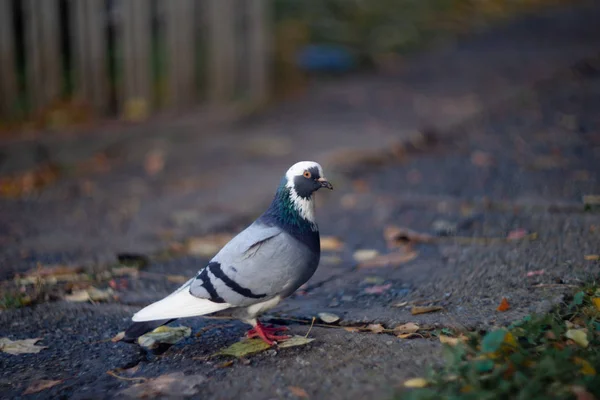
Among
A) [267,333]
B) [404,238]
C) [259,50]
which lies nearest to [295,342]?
[267,333]

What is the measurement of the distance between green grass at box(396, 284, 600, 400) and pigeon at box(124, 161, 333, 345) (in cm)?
76

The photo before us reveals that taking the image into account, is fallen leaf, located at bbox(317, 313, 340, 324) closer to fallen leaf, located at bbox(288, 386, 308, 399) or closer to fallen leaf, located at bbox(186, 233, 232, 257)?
fallen leaf, located at bbox(288, 386, 308, 399)

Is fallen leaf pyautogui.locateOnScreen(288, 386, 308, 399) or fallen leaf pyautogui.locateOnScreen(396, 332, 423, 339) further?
fallen leaf pyautogui.locateOnScreen(396, 332, 423, 339)

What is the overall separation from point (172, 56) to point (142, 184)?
158cm

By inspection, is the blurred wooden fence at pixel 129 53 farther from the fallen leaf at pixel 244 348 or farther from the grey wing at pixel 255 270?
the fallen leaf at pixel 244 348

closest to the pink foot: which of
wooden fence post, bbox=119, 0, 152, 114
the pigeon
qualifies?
the pigeon

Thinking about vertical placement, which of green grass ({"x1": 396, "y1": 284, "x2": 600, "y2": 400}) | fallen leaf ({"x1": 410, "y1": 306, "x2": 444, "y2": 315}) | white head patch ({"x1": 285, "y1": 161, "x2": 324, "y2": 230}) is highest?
white head patch ({"x1": 285, "y1": 161, "x2": 324, "y2": 230})

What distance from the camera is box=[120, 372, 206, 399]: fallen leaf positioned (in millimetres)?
2760

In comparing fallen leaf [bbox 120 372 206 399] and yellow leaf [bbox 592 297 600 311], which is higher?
yellow leaf [bbox 592 297 600 311]

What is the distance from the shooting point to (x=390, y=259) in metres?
4.21

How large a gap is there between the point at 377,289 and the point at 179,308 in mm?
1144

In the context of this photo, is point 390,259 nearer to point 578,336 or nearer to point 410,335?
point 410,335

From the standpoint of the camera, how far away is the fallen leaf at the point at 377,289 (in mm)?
3707

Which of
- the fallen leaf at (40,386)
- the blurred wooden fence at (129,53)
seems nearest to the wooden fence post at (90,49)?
the blurred wooden fence at (129,53)
